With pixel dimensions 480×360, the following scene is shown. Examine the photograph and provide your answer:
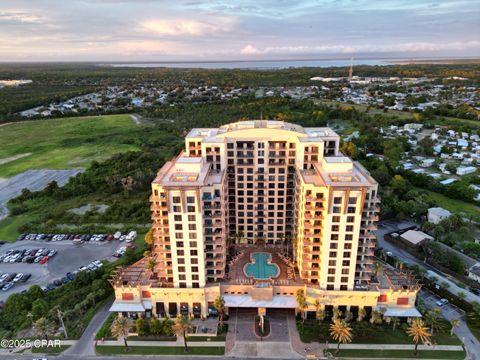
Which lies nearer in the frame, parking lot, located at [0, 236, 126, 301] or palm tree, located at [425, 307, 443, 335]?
palm tree, located at [425, 307, 443, 335]

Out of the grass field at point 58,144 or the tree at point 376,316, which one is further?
the grass field at point 58,144

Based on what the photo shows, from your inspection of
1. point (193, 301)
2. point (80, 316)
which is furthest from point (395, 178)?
point (80, 316)

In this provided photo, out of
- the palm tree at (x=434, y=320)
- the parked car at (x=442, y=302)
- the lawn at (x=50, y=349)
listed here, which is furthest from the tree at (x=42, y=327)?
Answer: the parked car at (x=442, y=302)

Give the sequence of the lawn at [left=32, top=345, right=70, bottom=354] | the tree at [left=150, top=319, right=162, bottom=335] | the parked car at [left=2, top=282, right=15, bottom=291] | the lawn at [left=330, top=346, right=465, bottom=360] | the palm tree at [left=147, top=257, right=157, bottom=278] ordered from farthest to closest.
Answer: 1. the parked car at [left=2, top=282, right=15, bottom=291]
2. the palm tree at [left=147, top=257, right=157, bottom=278]
3. the tree at [left=150, top=319, right=162, bottom=335]
4. the lawn at [left=32, top=345, right=70, bottom=354]
5. the lawn at [left=330, top=346, right=465, bottom=360]

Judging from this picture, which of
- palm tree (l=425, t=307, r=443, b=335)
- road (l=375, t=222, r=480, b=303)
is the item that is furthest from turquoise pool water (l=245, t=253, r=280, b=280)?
road (l=375, t=222, r=480, b=303)

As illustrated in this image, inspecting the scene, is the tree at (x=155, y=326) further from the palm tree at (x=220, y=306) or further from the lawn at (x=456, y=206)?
the lawn at (x=456, y=206)

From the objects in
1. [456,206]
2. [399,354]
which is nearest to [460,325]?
[399,354]

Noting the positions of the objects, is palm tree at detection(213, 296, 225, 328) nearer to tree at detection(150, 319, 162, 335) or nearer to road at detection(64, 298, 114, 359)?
tree at detection(150, 319, 162, 335)
